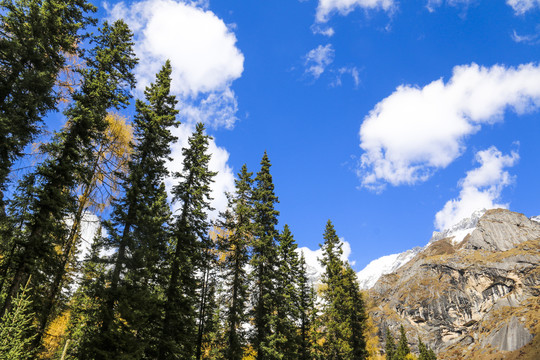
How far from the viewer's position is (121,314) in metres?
13.2

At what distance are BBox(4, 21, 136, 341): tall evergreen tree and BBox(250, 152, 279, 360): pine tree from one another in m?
13.7

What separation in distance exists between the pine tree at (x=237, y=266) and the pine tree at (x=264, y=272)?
92 centimetres

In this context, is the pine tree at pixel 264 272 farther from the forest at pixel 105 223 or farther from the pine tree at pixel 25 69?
the pine tree at pixel 25 69

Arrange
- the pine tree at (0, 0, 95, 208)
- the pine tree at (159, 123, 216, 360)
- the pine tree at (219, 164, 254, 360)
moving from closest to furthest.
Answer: the pine tree at (0, 0, 95, 208), the pine tree at (159, 123, 216, 360), the pine tree at (219, 164, 254, 360)

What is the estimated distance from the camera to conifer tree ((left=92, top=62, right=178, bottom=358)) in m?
13.2

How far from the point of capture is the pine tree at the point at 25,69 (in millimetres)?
11781

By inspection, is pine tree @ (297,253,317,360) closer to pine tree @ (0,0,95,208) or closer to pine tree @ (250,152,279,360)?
pine tree @ (250,152,279,360)

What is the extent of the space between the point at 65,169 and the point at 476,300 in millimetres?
147454

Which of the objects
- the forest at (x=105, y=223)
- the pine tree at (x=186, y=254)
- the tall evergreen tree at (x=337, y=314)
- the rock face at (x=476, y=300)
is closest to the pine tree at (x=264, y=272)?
the forest at (x=105, y=223)

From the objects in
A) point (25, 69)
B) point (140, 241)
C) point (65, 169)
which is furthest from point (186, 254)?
point (25, 69)

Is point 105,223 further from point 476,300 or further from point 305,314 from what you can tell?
point 476,300

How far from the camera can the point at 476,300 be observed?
383 feet

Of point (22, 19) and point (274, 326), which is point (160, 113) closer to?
point (22, 19)

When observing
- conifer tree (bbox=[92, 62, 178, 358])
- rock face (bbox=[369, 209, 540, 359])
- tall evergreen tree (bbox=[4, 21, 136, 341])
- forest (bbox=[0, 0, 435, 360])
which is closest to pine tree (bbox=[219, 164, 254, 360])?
forest (bbox=[0, 0, 435, 360])
